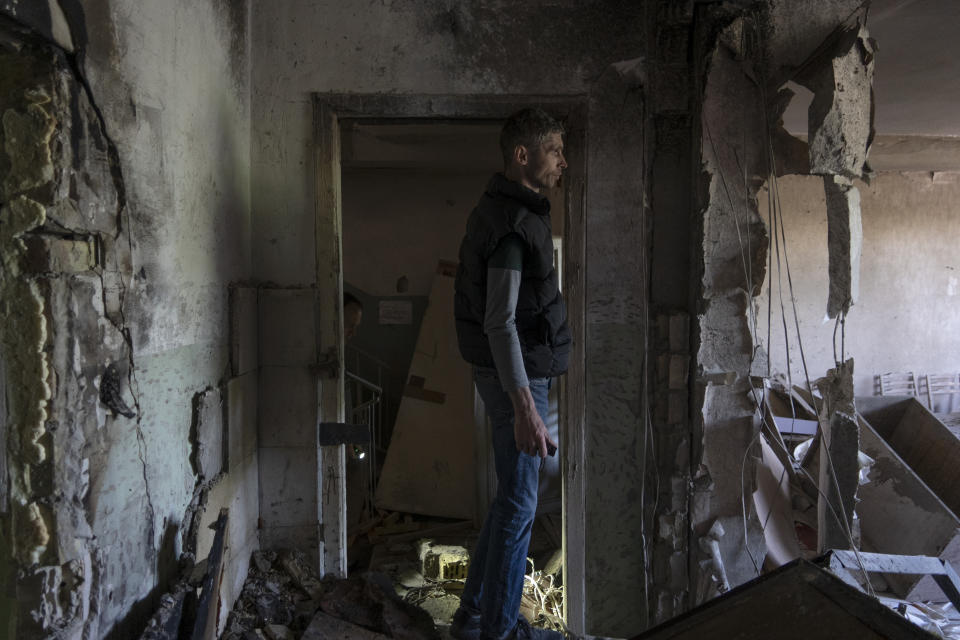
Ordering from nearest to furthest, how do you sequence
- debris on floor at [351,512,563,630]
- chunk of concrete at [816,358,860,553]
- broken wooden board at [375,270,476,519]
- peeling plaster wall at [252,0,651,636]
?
chunk of concrete at [816,358,860,553] → peeling plaster wall at [252,0,651,636] → debris on floor at [351,512,563,630] → broken wooden board at [375,270,476,519]

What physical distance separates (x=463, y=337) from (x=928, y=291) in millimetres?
7491

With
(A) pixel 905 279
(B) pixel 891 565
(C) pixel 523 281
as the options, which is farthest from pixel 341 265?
(A) pixel 905 279

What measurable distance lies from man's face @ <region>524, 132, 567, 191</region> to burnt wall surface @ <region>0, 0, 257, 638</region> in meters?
1.13

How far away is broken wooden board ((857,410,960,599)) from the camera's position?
385 cm

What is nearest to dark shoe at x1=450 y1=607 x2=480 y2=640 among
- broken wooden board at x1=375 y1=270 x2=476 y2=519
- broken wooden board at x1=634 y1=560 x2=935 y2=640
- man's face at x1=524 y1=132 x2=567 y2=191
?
broken wooden board at x1=634 y1=560 x2=935 y2=640

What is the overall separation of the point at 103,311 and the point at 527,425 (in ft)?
4.03

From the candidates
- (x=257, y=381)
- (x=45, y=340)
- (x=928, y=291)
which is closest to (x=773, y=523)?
(x=257, y=381)

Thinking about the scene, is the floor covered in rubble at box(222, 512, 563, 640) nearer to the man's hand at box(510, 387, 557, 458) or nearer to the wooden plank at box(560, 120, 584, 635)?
the wooden plank at box(560, 120, 584, 635)

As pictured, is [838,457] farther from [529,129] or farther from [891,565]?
[529,129]

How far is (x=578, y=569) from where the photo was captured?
2816mm

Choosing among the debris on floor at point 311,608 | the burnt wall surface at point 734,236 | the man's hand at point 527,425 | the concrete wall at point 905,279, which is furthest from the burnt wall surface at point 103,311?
the concrete wall at point 905,279

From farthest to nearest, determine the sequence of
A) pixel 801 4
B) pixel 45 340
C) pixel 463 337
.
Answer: pixel 801 4
pixel 463 337
pixel 45 340

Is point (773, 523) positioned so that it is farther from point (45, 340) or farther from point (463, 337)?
point (45, 340)

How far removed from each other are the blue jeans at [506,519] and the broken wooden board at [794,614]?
1.95 feet
